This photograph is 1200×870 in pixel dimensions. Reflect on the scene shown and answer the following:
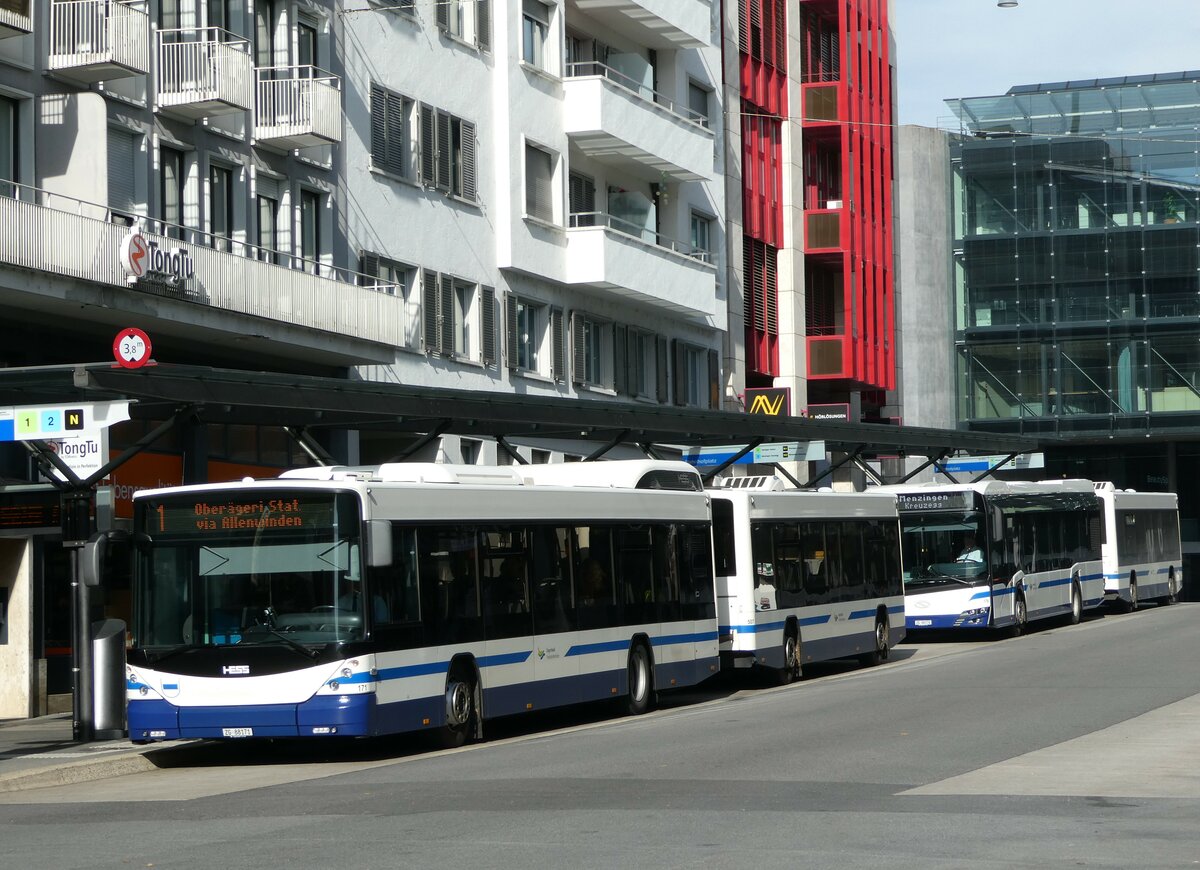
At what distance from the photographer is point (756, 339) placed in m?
53.5

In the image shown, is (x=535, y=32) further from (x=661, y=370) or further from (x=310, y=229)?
(x=310, y=229)

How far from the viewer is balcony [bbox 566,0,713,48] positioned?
4334 centimetres

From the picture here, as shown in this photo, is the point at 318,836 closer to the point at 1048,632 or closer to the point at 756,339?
the point at 1048,632

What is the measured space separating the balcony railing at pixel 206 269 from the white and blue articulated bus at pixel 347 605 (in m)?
7.27

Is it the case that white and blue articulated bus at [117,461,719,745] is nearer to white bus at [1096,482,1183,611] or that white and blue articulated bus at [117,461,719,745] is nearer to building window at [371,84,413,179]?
building window at [371,84,413,179]

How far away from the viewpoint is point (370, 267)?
34.6m

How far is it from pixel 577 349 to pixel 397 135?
25.9 ft

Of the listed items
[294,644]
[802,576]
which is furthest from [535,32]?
[294,644]

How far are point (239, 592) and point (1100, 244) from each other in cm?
6049

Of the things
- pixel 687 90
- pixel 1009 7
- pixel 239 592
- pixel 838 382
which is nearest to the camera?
pixel 239 592

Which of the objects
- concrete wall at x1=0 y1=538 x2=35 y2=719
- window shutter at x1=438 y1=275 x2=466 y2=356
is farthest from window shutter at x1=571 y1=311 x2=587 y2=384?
concrete wall at x1=0 y1=538 x2=35 y2=719

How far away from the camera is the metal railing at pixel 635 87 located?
4291 cm

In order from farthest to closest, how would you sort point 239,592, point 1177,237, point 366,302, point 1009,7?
point 1177,237 → point 1009,7 → point 366,302 → point 239,592

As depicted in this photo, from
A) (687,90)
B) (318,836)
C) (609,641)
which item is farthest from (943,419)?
(318,836)
